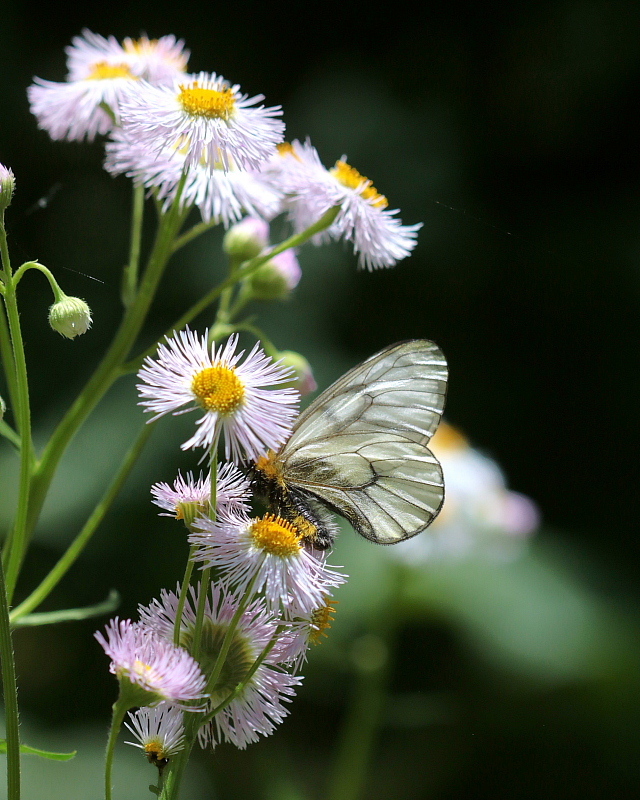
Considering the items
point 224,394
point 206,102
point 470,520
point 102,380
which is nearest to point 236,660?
point 224,394

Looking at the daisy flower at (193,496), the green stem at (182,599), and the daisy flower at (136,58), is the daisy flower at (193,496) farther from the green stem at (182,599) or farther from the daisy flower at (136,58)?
the daisy flower at (136,58)

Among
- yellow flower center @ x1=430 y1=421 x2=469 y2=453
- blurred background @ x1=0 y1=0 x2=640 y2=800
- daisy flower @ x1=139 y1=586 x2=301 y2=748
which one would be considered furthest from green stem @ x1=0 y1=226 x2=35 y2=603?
yellow flower center @ x1=430 y1=421 x2=469 y2=453

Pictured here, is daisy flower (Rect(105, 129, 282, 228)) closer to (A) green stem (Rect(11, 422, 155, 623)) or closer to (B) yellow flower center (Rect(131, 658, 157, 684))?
(A) green stem (Rect(11, 422, 155, 623))

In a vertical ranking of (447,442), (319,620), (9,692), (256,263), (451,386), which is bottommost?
(9,692)

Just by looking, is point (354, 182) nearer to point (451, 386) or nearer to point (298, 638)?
point (298, 638)

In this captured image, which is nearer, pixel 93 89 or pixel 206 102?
pixel 206 102
